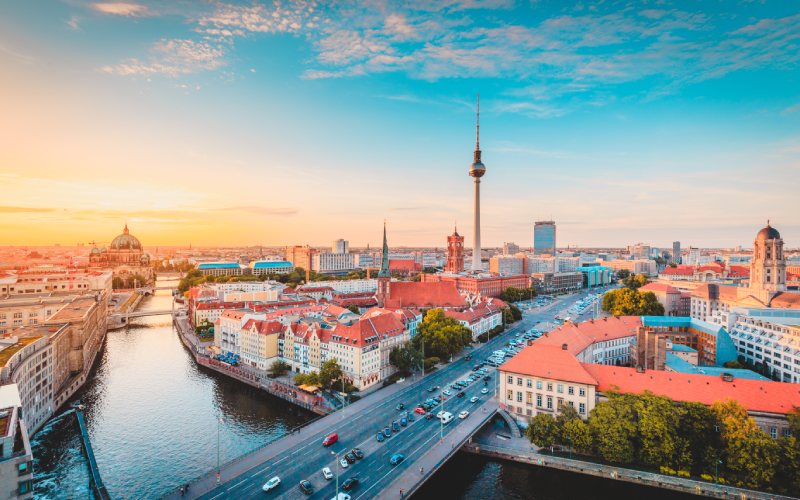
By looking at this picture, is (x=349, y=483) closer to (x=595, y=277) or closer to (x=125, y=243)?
(x=595, y=277)

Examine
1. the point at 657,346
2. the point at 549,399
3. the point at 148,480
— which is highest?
the point at 657,346

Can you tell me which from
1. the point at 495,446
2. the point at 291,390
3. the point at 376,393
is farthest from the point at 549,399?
the point at 291,390

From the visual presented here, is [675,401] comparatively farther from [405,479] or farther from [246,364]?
[246,364]

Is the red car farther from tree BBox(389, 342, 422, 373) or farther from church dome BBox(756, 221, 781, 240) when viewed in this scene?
church dome BBox(756, 221, 781, 240)

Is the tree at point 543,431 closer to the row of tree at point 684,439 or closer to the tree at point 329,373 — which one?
the row of tree at point 684,439

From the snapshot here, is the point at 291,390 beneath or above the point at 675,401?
beneath

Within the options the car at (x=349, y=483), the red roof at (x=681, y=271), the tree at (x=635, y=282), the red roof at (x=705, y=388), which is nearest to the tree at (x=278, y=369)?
the car at (x=349, y=483)
